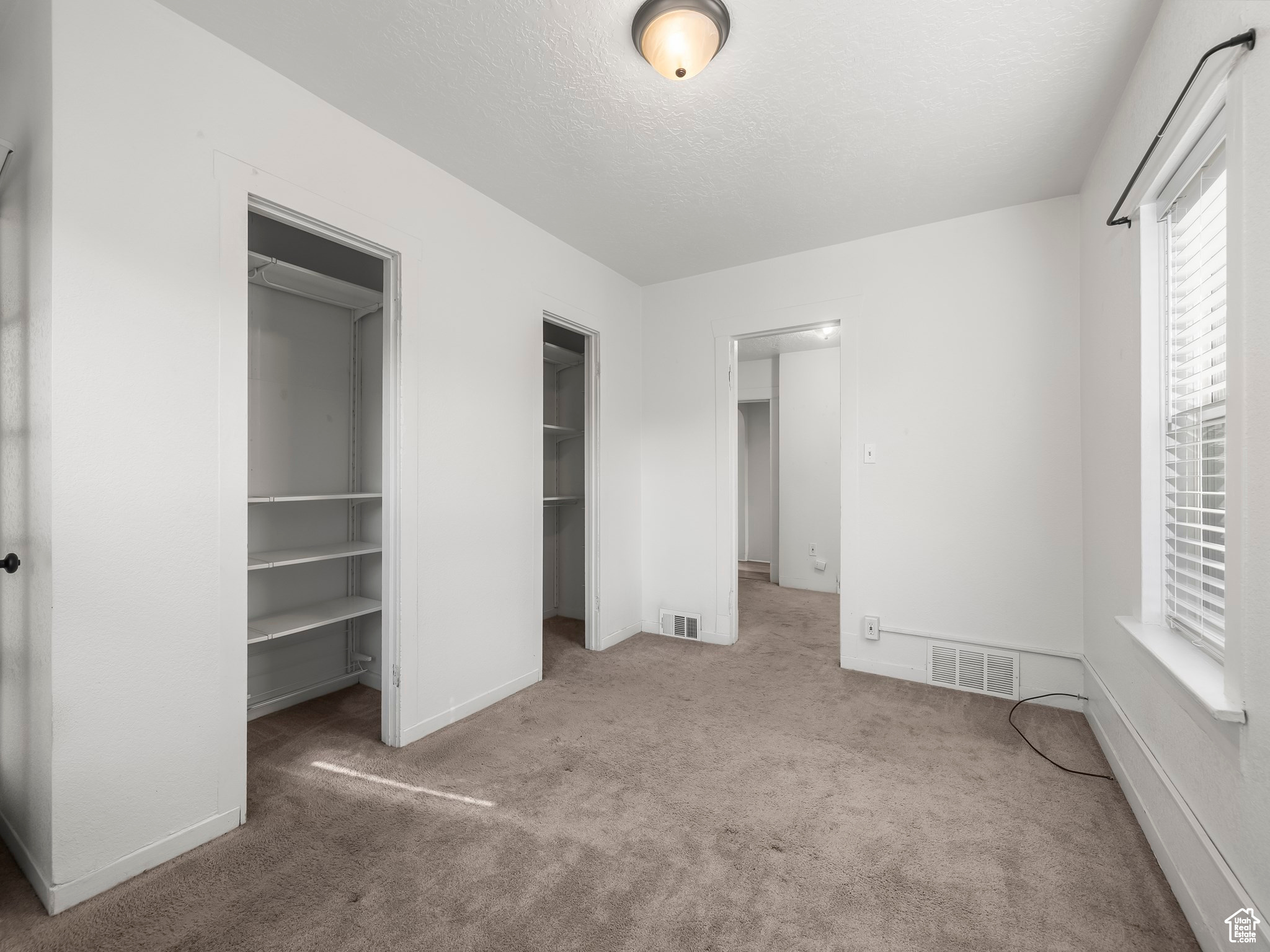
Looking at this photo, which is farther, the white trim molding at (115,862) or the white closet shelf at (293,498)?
the white closet shelf at (293,498)

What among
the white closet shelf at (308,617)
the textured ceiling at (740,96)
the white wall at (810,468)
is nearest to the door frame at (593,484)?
the textured ceiling at (740,96)

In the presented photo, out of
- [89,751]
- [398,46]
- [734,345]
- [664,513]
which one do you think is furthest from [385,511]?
[734,345]

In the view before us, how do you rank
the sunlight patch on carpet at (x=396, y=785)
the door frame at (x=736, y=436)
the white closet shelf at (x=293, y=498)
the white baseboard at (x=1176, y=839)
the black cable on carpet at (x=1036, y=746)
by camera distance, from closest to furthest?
the white baseboard at (x=1176, y=839)
the sunlight patch on carpet at (x=396, y=785)
the black cable on carpet at (x=1036, y=746)
the white closet shelf at (x=293, y=498)
the door frame at (x=736, y=436)

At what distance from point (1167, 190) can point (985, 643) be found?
222 centimetres

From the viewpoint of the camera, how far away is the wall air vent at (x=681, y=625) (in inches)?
160

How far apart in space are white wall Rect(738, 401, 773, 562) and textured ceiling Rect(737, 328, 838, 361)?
138 centimetres

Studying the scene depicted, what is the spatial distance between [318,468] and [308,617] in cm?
84

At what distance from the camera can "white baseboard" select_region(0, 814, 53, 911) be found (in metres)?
1.53

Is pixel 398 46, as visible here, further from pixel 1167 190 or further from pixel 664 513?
pixel 664 513

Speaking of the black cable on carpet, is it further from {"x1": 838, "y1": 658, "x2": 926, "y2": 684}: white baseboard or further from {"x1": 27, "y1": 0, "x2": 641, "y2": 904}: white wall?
{"x1": 27, "y1": 0, "x2": 641, "y2": 904}: white wall

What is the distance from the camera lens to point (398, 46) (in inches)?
74.9

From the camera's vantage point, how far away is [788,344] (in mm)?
5828

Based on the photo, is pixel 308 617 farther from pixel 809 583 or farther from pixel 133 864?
pixel 809 583

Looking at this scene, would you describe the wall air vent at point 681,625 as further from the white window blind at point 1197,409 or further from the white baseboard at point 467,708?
the white window blind at point 1197,409
